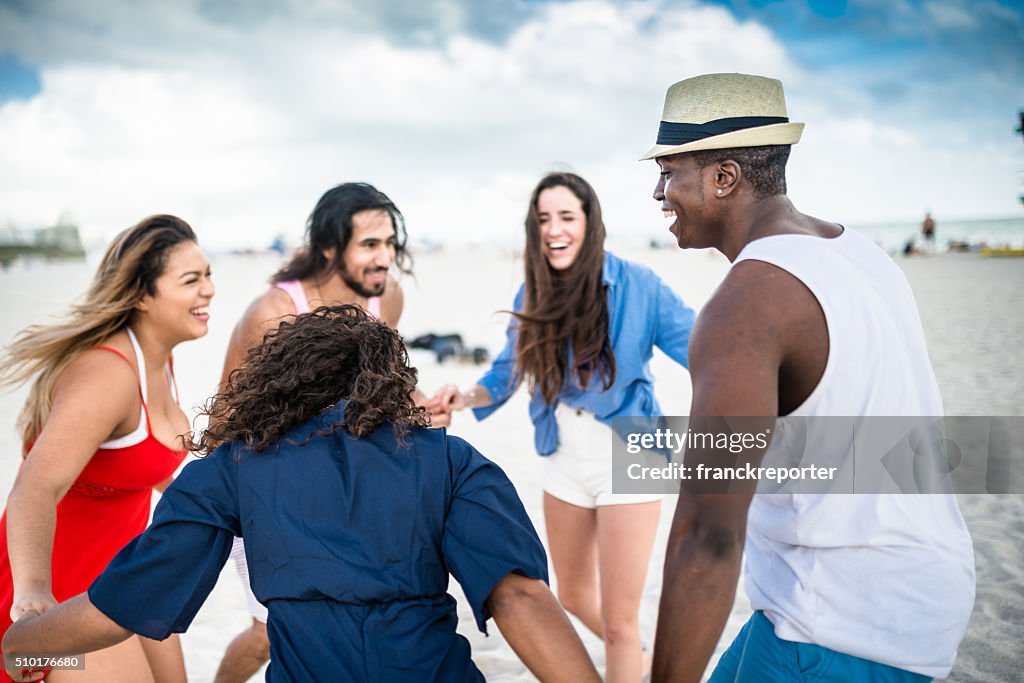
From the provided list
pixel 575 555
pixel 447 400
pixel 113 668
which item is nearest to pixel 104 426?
pixel 113 668

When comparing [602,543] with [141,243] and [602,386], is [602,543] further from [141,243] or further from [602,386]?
[141,243]

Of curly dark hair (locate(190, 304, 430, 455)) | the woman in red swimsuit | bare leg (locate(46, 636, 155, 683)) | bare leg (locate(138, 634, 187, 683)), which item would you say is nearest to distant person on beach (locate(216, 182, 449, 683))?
the woman in red swimsuit

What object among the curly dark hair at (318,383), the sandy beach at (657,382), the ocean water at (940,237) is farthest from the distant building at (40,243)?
the curly dark hair at (318,383)

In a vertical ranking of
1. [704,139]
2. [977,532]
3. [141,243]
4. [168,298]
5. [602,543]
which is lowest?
[977,532]

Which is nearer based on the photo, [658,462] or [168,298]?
[168,298]

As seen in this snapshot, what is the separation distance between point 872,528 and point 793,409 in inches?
12.3

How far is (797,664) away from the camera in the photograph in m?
1.67

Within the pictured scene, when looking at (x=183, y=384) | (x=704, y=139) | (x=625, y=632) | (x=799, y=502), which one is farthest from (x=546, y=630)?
(x=183, y=384)

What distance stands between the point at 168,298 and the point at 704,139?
7.91 ft

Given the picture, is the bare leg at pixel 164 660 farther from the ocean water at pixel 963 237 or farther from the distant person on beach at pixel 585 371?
the ocean water at pixel 963 237

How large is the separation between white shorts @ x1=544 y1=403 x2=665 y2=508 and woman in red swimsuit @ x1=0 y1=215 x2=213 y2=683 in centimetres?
174

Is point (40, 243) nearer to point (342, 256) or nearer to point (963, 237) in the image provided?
point (342, 256)

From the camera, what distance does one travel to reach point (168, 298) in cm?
319

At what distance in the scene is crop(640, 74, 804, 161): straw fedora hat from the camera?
177cm
